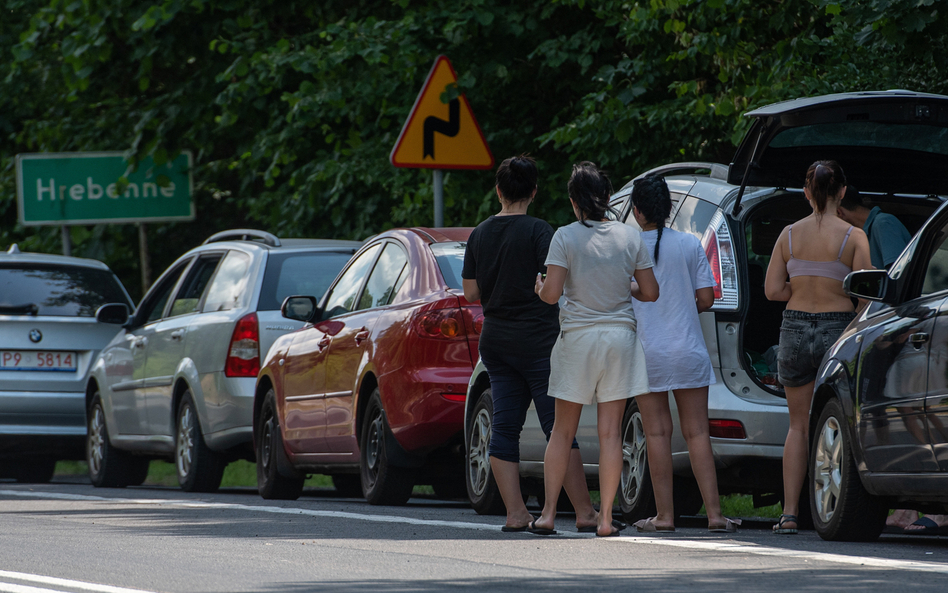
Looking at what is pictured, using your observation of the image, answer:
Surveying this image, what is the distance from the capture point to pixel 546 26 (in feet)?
51.5

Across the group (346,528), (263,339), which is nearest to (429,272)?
(346,528)

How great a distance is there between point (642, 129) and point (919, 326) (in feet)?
20.8

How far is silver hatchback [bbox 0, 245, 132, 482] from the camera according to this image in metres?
14.5

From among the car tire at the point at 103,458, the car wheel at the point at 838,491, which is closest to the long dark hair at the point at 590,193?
the car wheel at the point at 838,491

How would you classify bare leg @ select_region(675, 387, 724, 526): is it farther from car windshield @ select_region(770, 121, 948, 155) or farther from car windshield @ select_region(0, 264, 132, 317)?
car windshield @ select_region(0, 264, 132, 317)

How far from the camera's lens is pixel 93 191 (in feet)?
63.7

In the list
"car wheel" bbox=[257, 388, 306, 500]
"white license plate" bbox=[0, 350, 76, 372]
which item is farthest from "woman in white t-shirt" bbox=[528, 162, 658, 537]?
"white license plate" bbox=[0, 350, 76, 372]

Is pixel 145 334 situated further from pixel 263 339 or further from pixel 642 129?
pixel 642 129

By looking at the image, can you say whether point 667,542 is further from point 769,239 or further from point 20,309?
point 20,309

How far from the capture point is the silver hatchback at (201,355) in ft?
39.8

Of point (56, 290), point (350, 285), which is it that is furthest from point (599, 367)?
point (56, 290)

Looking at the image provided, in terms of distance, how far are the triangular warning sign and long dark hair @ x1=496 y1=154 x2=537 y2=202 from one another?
4141 mm

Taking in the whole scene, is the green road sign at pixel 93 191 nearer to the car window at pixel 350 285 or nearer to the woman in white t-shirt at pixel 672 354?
the car window at pixel 350 285

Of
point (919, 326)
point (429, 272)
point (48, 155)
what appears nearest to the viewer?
point (919, 326)
